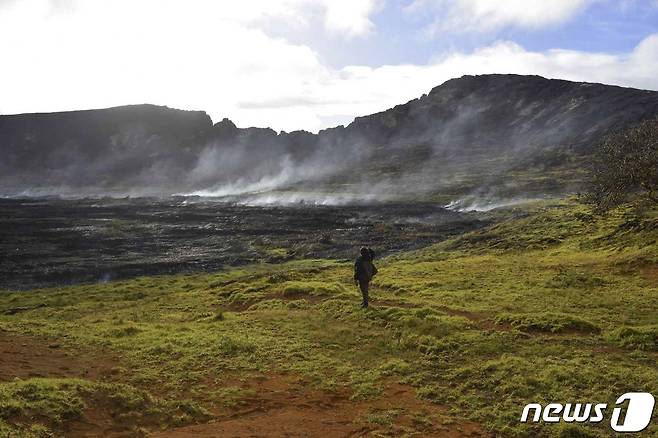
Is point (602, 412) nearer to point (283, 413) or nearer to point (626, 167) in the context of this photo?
point (283, 413)

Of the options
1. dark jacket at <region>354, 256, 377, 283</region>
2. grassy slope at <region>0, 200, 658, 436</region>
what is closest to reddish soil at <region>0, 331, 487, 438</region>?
grassy slope at <region>0, 200, 658, 436</region>

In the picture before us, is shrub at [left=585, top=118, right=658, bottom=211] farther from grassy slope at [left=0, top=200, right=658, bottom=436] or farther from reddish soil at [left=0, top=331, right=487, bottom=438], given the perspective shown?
reddish soil at [left=0, top=331, right=487, bottom=438]

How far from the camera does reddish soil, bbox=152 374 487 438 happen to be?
12750 mm

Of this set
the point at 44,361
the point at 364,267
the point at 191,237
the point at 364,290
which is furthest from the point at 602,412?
the point at 191,237

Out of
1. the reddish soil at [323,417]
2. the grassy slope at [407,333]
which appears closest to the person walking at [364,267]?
the grassy slope at [407,333]

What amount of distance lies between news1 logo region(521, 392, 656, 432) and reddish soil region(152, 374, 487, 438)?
1.87 meters

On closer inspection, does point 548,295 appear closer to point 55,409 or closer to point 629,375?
point 629,375

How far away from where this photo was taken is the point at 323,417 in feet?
45.2

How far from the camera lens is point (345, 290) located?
31.7 metres

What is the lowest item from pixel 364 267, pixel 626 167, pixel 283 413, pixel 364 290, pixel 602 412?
pixel 283 413

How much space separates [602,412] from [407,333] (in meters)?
8.51

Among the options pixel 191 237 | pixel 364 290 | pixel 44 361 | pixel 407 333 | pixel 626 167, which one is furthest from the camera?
pixel 191 237

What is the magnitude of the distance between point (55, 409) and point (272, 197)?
465 ft

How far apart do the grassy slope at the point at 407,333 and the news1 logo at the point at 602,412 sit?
1.20 feet
